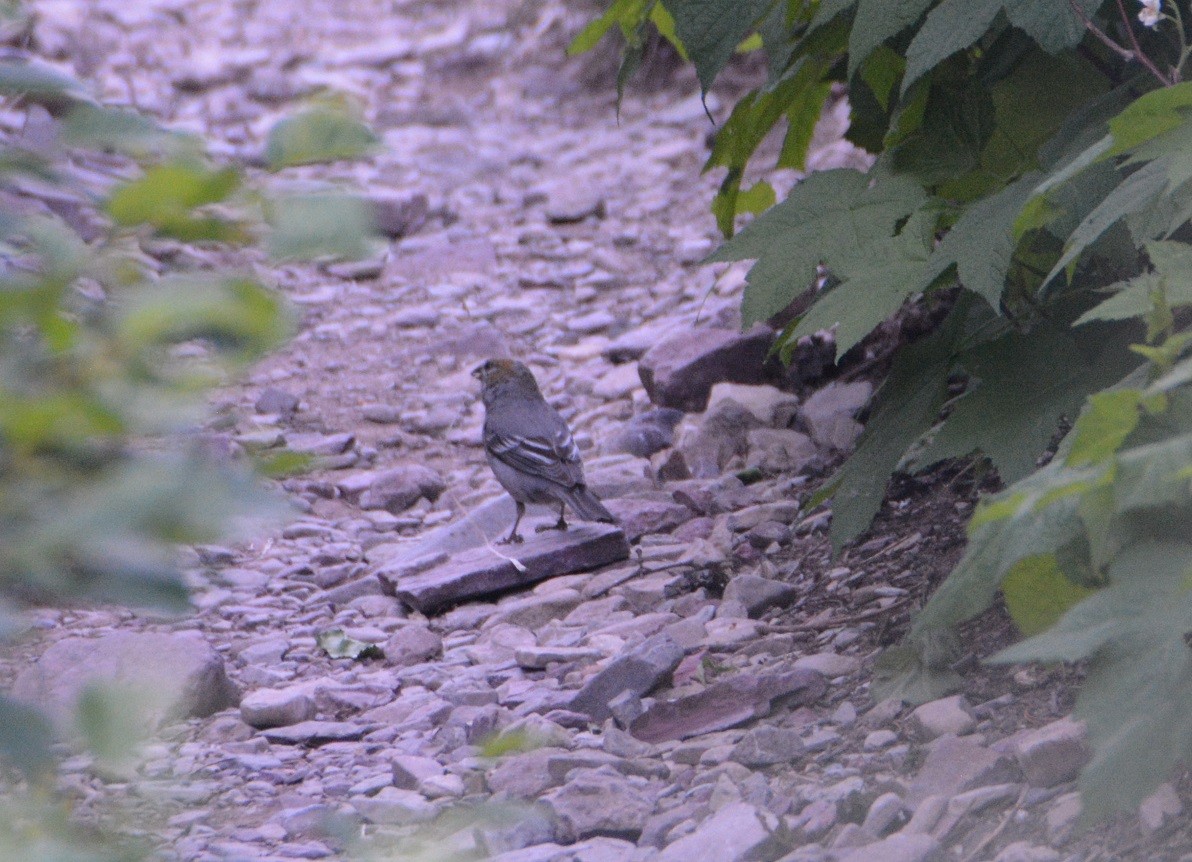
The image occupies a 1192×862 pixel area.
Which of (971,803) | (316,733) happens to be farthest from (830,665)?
(316,733)

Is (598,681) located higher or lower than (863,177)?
lower

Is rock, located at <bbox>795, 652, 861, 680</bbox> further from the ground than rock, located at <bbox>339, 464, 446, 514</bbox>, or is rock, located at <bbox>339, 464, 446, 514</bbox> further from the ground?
rock, located at <bbox>339, 464, 446, 514</bbox>

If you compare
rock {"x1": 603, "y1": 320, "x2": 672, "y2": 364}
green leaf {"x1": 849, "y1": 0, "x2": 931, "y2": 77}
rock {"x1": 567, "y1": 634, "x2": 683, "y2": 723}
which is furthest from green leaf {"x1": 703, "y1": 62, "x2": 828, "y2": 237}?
rock {"x1": 603, "y1": 320, "x2": 672, "y2": 364}

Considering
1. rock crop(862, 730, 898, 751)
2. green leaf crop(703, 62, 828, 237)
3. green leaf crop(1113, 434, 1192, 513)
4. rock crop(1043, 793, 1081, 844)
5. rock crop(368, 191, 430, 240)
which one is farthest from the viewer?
rock crop(368, 191, 430, 240)

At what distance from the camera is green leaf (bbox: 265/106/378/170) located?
3.76 ft

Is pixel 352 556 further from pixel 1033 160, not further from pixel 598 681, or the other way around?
pixel 1033 160

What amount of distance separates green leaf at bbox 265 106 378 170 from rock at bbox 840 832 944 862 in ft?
5.60

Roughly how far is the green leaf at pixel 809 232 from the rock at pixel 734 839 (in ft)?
3.54

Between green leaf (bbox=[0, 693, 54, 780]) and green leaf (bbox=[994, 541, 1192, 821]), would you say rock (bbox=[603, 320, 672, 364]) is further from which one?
green leaf (bbox=[0, 693, 54, 780])

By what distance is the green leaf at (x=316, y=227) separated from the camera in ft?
3.65

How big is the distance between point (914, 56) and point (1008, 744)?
1.37 metres

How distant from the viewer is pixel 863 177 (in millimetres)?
3223

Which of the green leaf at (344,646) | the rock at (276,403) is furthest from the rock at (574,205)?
the green leaf at (344,646)

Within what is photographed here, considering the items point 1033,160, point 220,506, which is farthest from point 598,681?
point 220,506
